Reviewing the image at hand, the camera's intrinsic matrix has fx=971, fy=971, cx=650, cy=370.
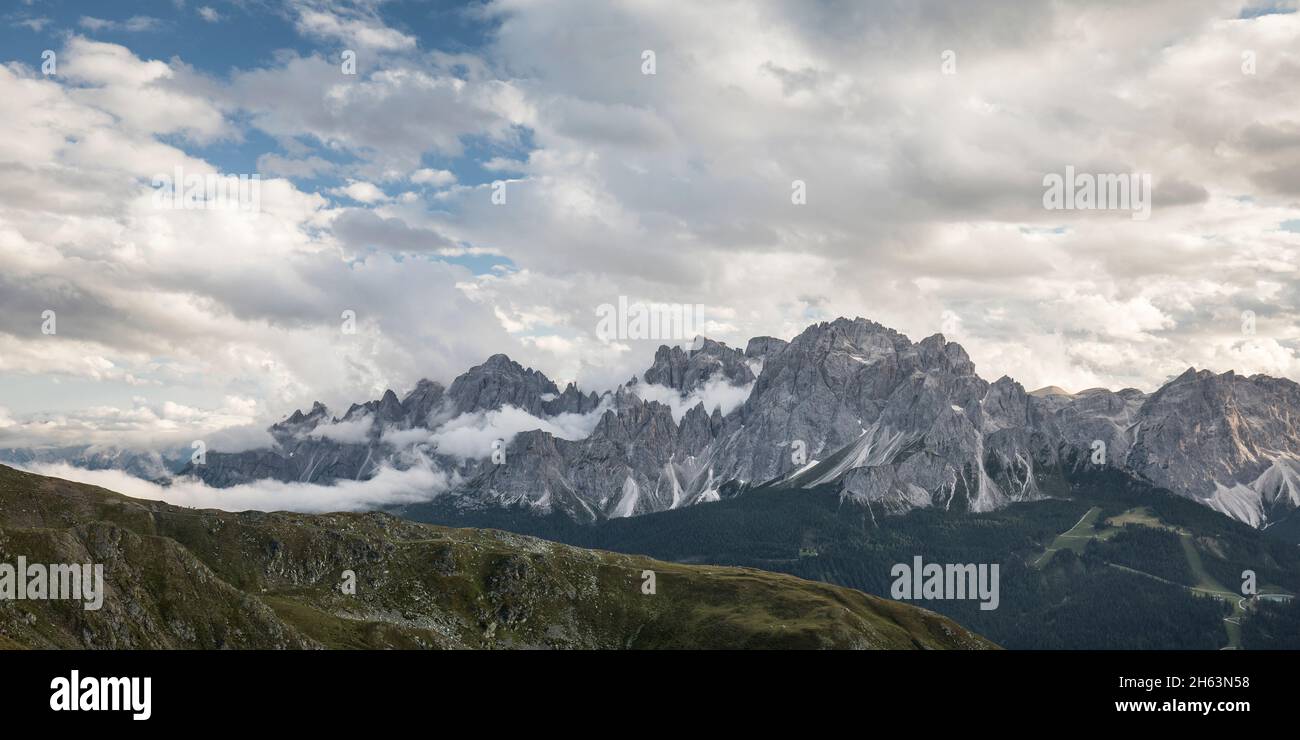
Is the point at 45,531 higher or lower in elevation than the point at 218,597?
higher
